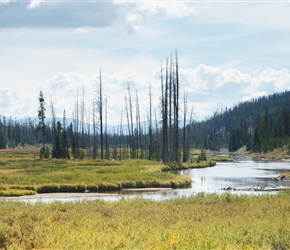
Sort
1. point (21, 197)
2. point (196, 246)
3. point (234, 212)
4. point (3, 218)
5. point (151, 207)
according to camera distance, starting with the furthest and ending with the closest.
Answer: point (21, 197) → point (151, 207) → point (234, 212) → point (3, 218) → point (196, 246)

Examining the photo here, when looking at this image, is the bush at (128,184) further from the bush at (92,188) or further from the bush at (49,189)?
the bush at (49,189)

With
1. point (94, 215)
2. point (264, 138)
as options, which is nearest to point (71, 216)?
point (94, 215)

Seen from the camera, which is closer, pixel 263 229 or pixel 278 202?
pixel 263 229

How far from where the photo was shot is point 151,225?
56.9 feet

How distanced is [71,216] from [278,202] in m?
10.5

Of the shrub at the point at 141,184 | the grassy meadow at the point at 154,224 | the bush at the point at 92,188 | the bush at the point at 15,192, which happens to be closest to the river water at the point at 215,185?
the bush at the point at 15,192

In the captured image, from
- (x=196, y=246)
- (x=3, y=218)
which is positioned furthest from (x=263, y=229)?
(x=3, y=218)

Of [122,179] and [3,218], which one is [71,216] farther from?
[122,179]

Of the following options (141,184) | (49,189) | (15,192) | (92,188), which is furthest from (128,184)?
(15,192)

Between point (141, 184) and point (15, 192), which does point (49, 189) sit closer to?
point (15, 192)

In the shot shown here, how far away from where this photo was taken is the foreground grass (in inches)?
533

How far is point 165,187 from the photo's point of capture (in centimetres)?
4422

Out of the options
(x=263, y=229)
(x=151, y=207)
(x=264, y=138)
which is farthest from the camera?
(x=264, y=138)

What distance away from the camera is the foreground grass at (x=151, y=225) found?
13547mm
